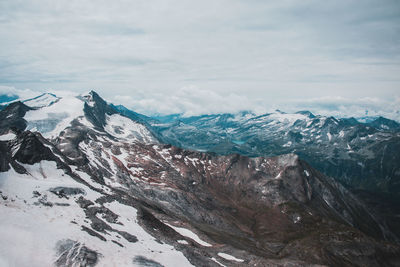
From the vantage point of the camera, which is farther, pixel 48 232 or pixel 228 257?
pixel 228 257

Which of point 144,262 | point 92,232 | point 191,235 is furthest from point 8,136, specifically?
point 144,262

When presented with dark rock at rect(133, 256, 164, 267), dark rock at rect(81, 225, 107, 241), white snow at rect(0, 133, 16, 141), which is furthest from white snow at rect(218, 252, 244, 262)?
white snow at rect(0, 133, 16, 141)

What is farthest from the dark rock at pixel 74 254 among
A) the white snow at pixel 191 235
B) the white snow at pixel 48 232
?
the white snow at pixel 191 235

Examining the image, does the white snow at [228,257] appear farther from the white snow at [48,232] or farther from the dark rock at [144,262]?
the dark rock at [144,262]

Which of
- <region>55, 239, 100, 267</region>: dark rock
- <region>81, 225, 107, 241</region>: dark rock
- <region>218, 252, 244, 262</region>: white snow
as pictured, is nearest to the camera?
<region>55, 239, 100, 267</region>: dark rock

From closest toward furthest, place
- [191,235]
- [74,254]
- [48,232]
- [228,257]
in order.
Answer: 1. [74,254]
2. [48,232]
3. [228,257]
4. [191,235]

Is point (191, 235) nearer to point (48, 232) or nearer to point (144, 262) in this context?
point (144, 262)

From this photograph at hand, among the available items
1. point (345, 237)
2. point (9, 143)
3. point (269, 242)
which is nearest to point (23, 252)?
→ point (9, 143)

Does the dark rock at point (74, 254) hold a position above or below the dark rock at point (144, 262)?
above

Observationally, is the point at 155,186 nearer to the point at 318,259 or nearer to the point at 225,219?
the point at 225,219

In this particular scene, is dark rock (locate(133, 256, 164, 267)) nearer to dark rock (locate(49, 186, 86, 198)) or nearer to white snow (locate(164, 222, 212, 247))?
dark rock (locate(49, 186, 86, 198))

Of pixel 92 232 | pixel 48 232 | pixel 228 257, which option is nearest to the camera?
pixel 48 232

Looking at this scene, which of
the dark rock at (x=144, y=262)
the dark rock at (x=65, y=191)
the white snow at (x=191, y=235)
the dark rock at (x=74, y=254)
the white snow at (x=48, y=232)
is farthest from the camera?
the white snow at (x=191, y=235)
